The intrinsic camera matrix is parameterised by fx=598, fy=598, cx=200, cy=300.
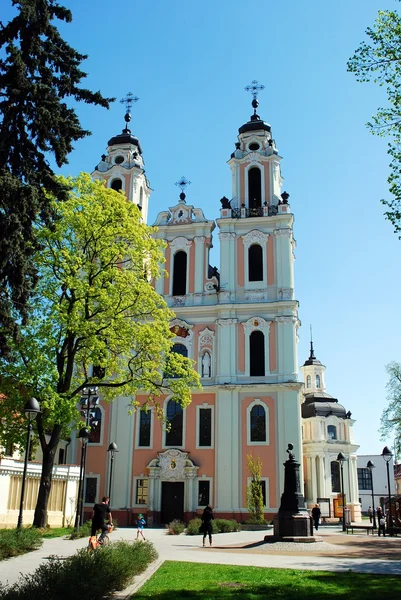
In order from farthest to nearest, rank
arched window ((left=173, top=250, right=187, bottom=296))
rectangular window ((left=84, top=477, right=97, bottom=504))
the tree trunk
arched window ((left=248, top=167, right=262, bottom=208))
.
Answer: arched window ((left=248, top=167, right=262, bottom=208)) → arched window ((left=173, top=250, right=187, bottom=296)) → rectangular window ((left=84, top=477, right=97, bottom=504)) → the tree trunk

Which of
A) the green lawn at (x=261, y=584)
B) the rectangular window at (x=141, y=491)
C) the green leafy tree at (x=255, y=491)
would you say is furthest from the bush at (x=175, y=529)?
the green lawn at (x=261, y=584)

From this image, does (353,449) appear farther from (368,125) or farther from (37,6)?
(37,6)

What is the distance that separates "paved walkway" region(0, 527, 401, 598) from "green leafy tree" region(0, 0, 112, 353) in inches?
233

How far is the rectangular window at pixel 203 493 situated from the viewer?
116 ft

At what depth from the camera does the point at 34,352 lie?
21.5 meters

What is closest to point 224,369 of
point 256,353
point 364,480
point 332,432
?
point 256,353

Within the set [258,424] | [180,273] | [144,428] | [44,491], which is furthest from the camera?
[180,273]

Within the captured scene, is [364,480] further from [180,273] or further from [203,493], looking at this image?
[180,273]

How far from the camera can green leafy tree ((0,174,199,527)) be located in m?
21.6

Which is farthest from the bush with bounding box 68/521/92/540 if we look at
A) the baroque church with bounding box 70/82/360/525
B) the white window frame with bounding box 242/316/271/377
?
the white window frame with bounding box 242/316/271/377

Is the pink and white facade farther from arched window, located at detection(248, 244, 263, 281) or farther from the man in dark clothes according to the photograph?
the man in dark clothes

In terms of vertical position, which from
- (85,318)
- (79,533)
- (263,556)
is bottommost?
(263,556)

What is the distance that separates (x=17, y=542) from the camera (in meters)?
14.5

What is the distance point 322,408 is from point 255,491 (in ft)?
73.2
